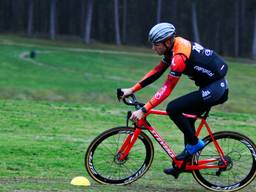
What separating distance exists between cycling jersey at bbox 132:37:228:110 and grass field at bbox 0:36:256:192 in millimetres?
1313

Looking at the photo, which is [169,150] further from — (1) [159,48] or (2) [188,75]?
(1) [159,48]

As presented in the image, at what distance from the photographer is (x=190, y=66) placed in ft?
25.3

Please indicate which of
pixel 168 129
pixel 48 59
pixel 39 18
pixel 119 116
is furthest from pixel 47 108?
pixel 39 18

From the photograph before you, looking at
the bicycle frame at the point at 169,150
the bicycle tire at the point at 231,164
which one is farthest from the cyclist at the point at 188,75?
the bicycle tire at the point at 231,164

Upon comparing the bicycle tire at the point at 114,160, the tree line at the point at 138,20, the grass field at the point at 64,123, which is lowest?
the tree line at the point at 138,20

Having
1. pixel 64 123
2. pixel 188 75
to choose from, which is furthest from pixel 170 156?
pixel 64 123

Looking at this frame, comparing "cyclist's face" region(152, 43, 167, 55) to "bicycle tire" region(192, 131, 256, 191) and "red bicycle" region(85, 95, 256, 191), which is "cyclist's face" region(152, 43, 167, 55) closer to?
"red bicycle" region(85, 95, 256, 191)

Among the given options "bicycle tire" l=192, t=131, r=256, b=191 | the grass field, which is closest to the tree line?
the grass field

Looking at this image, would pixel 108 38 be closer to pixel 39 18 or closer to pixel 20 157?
pixel 39 18

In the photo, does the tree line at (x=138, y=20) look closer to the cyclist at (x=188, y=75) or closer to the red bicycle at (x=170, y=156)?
the red bicycle at (x=170, y=156)

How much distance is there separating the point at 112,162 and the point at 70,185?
672 millimetres

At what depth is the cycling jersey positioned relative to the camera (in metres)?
7.60

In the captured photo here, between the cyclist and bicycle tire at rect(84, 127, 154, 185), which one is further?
bicycle tire at rect(84, 127, 154, 185)

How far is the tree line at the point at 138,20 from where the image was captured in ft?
313
